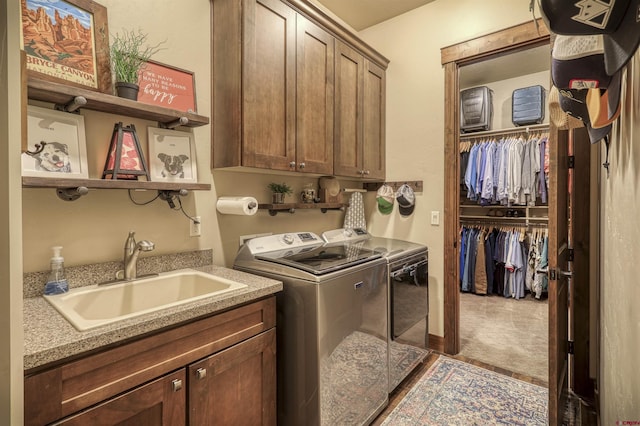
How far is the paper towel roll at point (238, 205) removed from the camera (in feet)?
6.12

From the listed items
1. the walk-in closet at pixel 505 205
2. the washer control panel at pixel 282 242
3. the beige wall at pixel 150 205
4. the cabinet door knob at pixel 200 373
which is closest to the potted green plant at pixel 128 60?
the beige wall at pixel 150 205

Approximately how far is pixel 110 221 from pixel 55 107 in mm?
→ 535

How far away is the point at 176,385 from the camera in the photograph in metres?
1.15

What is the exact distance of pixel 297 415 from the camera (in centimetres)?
159

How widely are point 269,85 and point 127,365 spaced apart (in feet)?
5.10

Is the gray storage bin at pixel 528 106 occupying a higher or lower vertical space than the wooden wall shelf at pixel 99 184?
higher

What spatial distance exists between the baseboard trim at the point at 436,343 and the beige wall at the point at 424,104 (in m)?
0.05

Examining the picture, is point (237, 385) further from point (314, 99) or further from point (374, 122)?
point (374, 122)

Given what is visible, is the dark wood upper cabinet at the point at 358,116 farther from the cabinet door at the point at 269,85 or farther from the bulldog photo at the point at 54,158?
the bulldog photo at the point at 54,158

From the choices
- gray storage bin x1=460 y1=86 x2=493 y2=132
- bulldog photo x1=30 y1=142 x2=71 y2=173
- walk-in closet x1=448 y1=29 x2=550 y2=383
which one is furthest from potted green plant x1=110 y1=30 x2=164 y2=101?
gray storage bin x1=460 y1=86 x2=493 y2=132

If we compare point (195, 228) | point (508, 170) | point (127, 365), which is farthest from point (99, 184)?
point (508, 170)

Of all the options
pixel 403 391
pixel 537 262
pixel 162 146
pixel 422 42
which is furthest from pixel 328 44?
pixel 537 262

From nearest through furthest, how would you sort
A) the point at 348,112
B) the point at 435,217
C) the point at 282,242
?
1. the point at 282,242
2. the point at 348,112
3. the point at 435,217

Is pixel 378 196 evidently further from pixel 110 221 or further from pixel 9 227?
pixel 9 227
